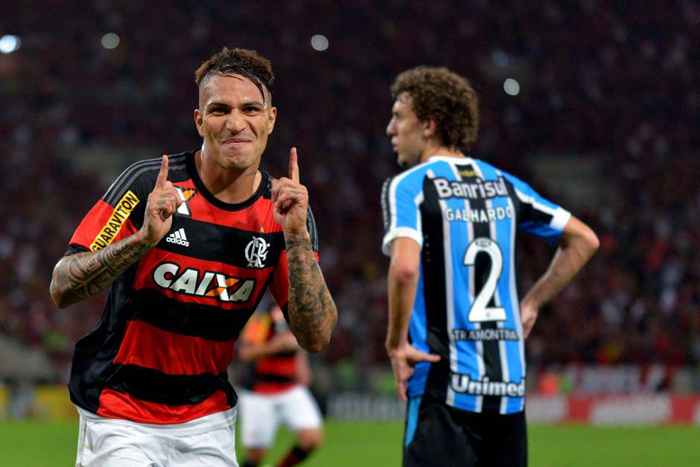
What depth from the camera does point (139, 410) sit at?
12.3 feet

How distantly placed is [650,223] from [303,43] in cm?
875

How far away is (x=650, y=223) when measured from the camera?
834 inches

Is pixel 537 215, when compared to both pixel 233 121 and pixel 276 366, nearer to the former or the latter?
pixel 233 121

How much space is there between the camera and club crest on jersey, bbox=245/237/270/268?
3.82 m

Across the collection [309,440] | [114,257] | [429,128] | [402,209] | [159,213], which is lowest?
[309,440]

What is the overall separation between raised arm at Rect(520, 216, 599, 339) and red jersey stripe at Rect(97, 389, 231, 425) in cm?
178

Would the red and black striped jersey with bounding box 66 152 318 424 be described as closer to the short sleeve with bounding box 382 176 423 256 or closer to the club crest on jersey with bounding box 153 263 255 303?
the club crest on jersey with bounding box 153 263 255 303

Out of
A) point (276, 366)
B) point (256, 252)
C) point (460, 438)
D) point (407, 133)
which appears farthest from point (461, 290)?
point (276, 366)

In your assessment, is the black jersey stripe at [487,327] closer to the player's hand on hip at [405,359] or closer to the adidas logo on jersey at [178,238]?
the player's hand on hip at [405,359]

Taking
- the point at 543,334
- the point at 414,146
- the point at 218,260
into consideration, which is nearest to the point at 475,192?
the point at 414,146

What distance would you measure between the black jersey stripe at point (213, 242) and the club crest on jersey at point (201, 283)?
0.06 m

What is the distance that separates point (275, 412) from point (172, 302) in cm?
600

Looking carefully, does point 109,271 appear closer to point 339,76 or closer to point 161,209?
point 161,209

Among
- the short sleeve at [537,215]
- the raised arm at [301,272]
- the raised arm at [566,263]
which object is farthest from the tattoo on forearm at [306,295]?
the raised arm at [566,263]
